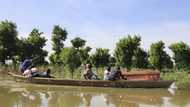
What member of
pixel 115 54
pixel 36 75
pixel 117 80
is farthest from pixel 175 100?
pixel 115 54

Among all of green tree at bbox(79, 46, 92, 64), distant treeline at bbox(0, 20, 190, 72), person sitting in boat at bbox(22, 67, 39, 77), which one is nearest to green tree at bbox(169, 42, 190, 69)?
distant treeline at bbox(0, 20, 190, 72)

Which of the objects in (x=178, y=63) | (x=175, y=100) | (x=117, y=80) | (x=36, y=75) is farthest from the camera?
(x=178, y=63)

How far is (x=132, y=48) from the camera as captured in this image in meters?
25.8

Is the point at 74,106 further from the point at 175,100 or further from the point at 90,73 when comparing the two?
the point at 90,73

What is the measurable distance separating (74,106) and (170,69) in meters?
15.4

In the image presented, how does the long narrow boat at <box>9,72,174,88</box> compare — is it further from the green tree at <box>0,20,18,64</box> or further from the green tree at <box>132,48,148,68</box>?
the green tree at <box>0,20,18,64</box>

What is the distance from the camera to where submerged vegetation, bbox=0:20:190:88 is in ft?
79.6

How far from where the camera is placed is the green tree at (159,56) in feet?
80.2

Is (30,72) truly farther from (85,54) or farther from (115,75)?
(85,54)

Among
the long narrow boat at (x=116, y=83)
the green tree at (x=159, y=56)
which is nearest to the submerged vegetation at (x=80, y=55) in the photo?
the green tree at (x=159, y=56)

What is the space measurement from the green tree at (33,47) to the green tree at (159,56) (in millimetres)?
8558

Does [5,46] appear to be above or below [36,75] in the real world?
above

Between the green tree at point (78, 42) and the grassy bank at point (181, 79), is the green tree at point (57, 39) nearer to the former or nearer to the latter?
the green tree at point (78, 42)

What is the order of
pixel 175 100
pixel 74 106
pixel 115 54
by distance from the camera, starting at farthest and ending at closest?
pixel 115 54, pixel 175 100, pixel 74 106
